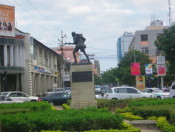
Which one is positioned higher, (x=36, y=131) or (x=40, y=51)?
(x=40, y=51)

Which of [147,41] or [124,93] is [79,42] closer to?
[124,93]

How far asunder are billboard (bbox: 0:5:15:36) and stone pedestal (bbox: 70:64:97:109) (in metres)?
19.7

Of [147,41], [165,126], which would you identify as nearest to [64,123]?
[165,126]

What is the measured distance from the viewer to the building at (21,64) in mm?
46094

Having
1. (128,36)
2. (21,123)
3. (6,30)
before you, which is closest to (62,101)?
(6,30)

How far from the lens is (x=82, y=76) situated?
66.8 ft

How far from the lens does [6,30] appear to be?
1528 inches

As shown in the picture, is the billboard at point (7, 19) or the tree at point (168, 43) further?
the tree at point (168, 43)

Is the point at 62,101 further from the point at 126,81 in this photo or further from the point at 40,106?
the point at 126,81

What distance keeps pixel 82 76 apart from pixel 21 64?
1164 inches

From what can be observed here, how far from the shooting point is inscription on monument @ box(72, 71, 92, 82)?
2032 centimetres

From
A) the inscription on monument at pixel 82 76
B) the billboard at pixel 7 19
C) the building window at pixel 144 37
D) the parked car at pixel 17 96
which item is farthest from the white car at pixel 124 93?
the building window at pixel 144 37

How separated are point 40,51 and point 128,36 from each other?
84.7 metres

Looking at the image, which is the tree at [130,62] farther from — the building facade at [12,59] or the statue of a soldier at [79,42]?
the statue of a soldier at [79,42]
